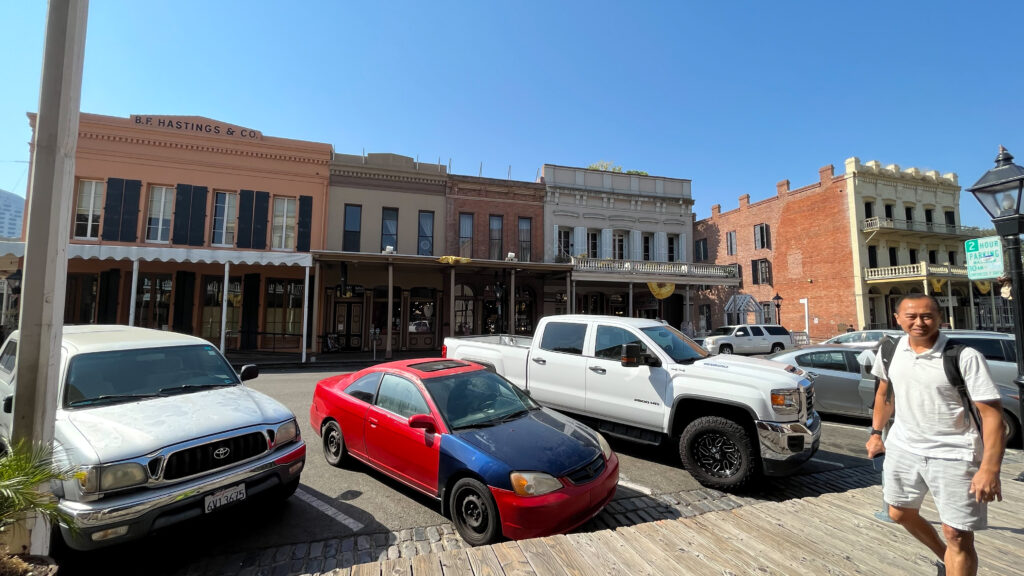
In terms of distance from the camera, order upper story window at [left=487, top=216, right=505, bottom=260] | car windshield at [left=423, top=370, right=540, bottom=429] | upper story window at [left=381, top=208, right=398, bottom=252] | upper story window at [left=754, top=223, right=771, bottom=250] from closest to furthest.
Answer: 1. car windshield at [left=423, top=370, right=540, bottom=429]
2. upper story window at [left=381, top=208, right=398, bottom=252]
3. upper story window at [left=487, top=216, right=505, bottom=260]
4. upper story window at [left=754, top=223, right=771, bottom=250]

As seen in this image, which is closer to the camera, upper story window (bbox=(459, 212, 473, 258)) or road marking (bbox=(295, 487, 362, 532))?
road marking (bbox=(295, 487, 362, 532))

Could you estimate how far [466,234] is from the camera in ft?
67.1

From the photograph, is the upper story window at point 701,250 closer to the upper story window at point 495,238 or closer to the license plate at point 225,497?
the upper story window at point 495,238

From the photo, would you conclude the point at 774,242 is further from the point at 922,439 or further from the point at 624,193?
the point at 922,439

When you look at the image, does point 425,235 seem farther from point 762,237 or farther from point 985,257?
point 762,237

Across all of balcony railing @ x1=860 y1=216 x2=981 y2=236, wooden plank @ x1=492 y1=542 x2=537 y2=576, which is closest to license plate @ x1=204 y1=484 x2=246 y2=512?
wooden plank @ x1=492 y1=542 x2=537 y2=576

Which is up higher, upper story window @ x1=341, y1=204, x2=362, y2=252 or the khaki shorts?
upper story window @ x1=341, y1=204, x2=362, y2=252

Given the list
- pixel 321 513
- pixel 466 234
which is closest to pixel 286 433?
pixel 321 513

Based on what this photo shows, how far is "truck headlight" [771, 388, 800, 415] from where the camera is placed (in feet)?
14.6

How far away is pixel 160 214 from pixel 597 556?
69.3ft

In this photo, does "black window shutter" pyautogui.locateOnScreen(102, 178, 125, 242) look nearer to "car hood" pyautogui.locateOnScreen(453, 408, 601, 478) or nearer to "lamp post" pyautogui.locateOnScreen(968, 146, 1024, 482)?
"car hood" pyautogui.locateOnScreen(453, 408, 601, 478)

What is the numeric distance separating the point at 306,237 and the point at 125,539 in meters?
16.5

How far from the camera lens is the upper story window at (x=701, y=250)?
34.4 m

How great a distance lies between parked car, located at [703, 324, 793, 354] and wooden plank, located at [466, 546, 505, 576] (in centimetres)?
1740
